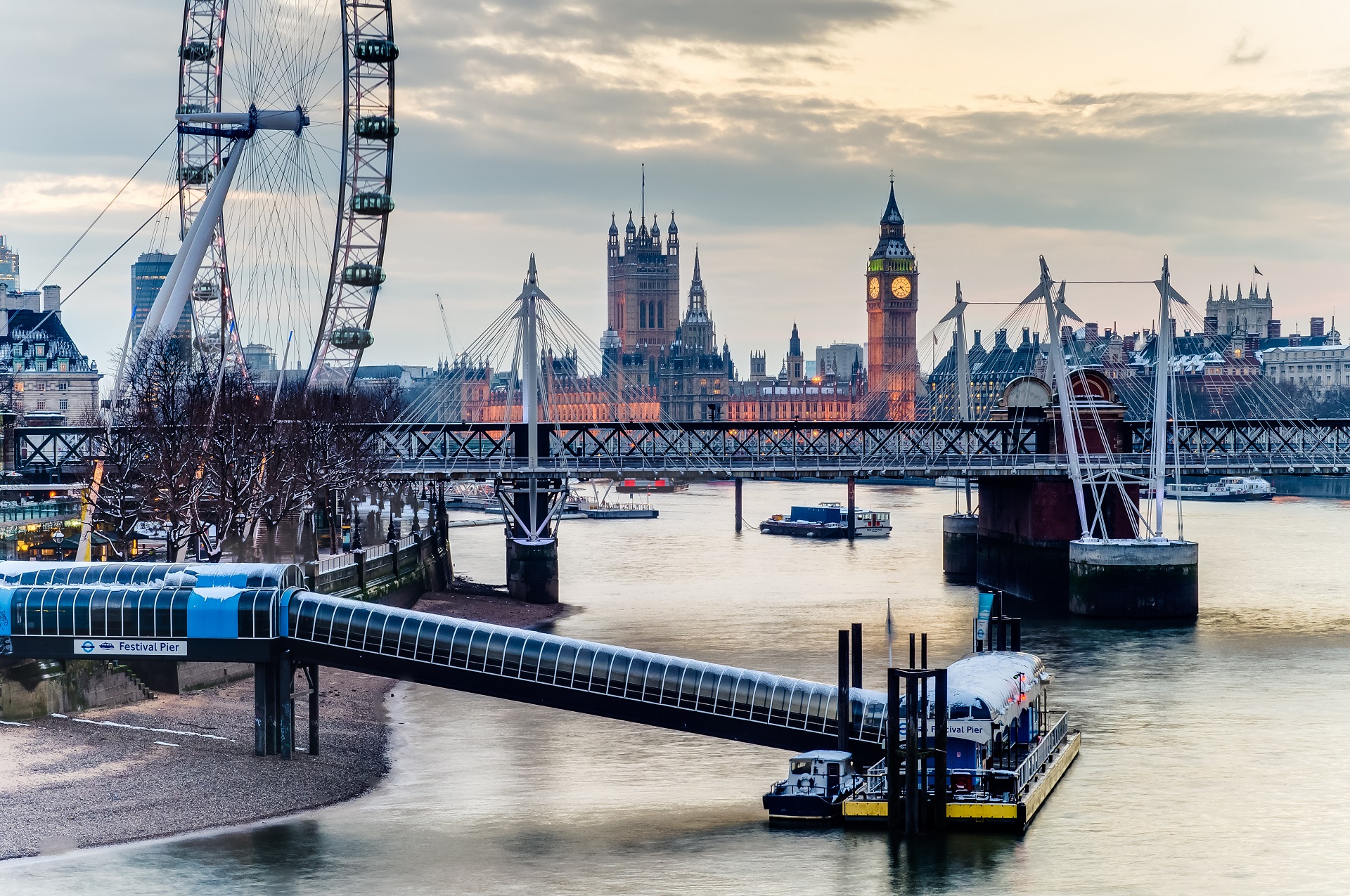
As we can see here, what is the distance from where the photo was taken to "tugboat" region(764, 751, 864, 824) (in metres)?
32.2

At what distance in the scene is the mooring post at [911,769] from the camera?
Result: 31.0 meters

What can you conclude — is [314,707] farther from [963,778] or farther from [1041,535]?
[1041,535]

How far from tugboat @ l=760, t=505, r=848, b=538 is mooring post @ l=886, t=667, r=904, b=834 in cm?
7801

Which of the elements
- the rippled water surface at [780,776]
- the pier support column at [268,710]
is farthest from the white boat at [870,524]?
the pier support column at [268,710]

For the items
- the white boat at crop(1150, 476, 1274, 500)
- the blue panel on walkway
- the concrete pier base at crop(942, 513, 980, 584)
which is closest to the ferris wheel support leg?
the blue panel on walkway

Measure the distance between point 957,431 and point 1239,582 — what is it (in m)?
12.2

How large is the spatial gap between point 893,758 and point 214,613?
41.5ft

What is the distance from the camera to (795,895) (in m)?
28.4

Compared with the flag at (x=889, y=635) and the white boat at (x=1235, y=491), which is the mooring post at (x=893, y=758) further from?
the white boat at (x=1235, y=491)

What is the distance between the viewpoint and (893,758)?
31.8 m

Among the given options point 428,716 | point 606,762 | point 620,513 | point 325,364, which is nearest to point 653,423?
point 325,364

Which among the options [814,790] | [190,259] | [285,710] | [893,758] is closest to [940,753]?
[893,758]

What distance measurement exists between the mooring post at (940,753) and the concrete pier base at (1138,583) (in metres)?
30.4

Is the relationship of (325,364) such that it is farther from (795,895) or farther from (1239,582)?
(795,895)
